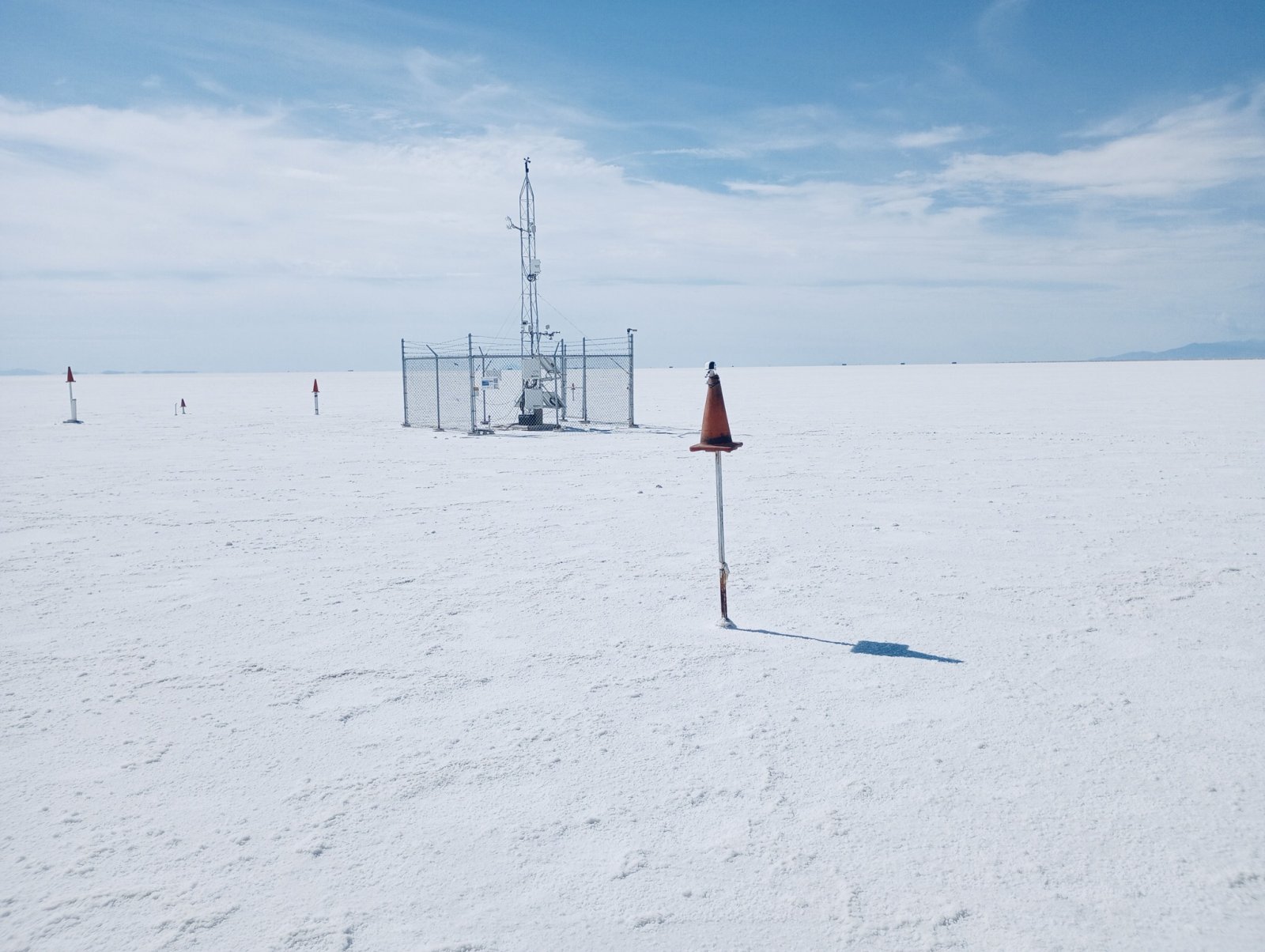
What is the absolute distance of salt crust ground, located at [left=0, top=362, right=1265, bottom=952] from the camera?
306 cm

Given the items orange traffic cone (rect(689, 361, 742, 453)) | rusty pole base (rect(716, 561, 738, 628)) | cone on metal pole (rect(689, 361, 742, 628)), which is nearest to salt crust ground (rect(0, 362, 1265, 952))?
rusty pole base (rect(716, 561, 738, 628))

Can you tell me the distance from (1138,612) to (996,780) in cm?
316

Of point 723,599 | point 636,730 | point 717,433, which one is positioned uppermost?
point 717,433

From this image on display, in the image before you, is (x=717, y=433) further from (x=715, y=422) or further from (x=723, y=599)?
(x=723, y=599)

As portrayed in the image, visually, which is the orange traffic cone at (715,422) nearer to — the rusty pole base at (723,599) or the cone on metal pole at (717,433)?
the cone on metal pole at (717,433)

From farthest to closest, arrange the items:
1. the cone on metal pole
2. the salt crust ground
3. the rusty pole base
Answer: the rusty pole base, the cone on metal pole, the salt crust ground

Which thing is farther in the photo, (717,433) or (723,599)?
(723,599)

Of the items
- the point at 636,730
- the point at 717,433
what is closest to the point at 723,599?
the point at 717,433

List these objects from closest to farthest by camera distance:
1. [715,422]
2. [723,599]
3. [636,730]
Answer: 1. [636,730]
2. [715,422]
3. [723,599]

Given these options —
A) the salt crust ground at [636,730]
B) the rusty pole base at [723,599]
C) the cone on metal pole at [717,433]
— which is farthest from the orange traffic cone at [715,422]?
the salt crust ground at [636,730]

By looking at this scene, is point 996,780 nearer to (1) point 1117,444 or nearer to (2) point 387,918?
(2) point 387,918

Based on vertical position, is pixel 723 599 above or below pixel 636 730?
above

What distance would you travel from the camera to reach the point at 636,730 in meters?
4.49

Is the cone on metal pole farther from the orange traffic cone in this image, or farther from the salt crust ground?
the salt crust ground
